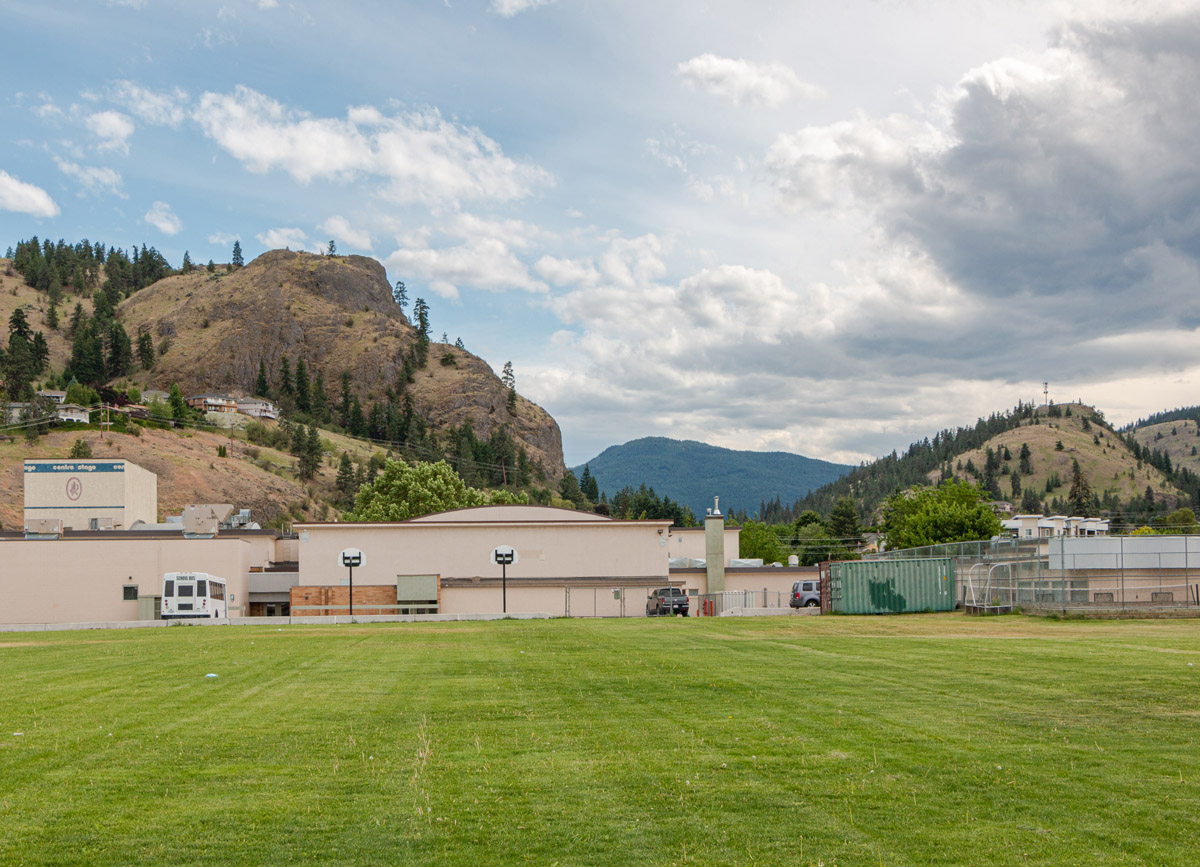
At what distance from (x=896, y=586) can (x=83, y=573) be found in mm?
50364

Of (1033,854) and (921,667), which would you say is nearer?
(1033,854)

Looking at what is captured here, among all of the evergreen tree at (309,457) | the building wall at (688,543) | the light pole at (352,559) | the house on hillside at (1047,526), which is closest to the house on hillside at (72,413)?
the evergreen tree at (309,457)

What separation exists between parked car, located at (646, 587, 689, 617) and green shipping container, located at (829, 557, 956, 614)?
9004 mm

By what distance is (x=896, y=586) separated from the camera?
4578 cm

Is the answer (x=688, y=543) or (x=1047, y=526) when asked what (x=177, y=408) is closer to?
(x=688, y=543)

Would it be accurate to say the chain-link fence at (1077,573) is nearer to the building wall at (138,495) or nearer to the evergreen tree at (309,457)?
the building wall at (138,495)

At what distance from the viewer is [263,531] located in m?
74.6

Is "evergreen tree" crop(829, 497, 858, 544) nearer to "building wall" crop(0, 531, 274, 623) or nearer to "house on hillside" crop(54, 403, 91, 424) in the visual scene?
"building wall" crop(0, 531, 274, 623)

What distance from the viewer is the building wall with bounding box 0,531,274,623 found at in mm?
60812

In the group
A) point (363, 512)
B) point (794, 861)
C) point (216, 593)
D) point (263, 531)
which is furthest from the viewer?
point (363, 512)

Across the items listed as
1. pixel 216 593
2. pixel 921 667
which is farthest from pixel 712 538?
pixel 921 667

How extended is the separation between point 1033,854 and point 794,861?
6.25 ft

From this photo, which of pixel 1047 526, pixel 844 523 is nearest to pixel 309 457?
pixel 844 523

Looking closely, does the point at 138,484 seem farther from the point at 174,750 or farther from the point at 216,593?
the point at 174,750
